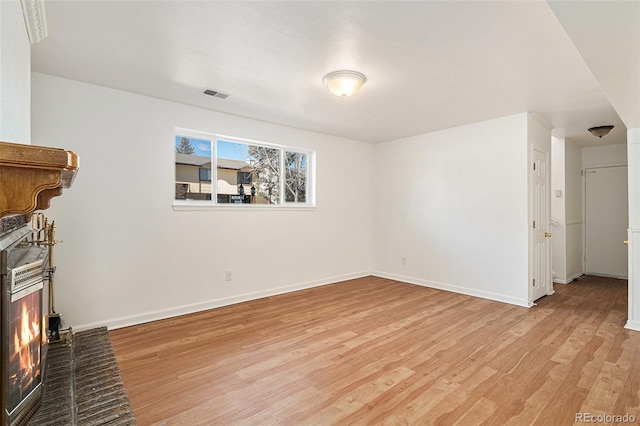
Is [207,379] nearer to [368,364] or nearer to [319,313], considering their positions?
[368,364]

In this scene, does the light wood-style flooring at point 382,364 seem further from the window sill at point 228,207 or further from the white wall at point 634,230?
the window sill at point 228,207

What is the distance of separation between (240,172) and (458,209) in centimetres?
320

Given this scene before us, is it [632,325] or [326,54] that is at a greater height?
[326,54]

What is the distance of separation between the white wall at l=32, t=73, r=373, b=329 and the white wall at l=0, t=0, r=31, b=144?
1.06 m

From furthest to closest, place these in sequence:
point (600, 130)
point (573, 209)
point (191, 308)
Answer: point (573, 209)
point (600, 130)
point (191, 308)

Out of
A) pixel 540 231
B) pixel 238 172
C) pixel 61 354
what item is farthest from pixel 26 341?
pixel 540 231

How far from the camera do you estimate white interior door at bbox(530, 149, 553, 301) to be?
13.4 ft

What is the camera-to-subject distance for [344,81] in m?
Result: 2.79

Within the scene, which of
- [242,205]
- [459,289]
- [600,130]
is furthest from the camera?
[459,289]

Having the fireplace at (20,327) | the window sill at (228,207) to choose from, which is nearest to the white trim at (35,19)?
the fireplace at (20,327)

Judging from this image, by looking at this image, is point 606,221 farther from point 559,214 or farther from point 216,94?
point 216,94

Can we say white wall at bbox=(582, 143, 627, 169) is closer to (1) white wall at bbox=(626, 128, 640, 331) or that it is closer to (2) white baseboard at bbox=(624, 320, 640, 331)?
(1) white wall at bbox=(626, 128, 640, 331)

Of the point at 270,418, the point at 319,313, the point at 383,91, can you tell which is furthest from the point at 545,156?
the point at 270,418

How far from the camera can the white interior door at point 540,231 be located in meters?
4.09
